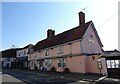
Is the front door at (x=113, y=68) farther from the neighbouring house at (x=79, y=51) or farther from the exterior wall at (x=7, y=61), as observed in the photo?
the exterior wall at (x=7, y=61)

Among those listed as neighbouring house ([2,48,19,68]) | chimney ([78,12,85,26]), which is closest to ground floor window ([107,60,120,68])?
chimney ([78,12,85,26])

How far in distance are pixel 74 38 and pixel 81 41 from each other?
2.12 metres

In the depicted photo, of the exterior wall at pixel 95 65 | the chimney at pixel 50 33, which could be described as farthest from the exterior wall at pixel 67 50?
the chimney at pixel 50 33

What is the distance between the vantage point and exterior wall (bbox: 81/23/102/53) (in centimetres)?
3136

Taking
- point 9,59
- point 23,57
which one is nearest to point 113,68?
point 23,57

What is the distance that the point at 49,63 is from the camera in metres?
40.4

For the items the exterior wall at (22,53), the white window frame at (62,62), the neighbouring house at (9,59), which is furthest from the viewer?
the neighbouring house at (9,59)

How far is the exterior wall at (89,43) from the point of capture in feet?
103

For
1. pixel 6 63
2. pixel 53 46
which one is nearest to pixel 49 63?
pixel 53 46

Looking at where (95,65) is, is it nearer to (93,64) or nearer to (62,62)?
(93,64)

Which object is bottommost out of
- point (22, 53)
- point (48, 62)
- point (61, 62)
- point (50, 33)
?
point (48, 62)

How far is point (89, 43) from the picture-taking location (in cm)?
3269

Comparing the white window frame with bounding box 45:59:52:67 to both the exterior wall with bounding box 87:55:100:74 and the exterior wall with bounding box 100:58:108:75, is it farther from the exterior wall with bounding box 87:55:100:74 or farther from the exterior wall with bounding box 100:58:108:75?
the exterior wall with bounding box 100:58:108:75

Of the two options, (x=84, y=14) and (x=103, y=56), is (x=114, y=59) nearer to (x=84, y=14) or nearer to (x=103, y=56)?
(x=103, y=56)
